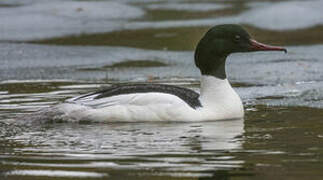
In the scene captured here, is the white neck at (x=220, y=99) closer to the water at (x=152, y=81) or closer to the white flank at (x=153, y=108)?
the white flank at (x=153, y=108)

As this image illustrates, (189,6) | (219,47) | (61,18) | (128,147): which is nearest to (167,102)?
(219,47)

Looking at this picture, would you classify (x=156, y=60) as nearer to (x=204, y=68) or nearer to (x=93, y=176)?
(x=204, y=68)

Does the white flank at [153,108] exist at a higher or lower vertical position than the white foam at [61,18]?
higher

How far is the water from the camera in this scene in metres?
7.32

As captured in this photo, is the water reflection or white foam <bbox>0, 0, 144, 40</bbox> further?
white foam <bbox>0, 0, 144, 40</bbox>

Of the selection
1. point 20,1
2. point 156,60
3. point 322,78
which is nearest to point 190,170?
point 322,78

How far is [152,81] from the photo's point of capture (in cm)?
1287

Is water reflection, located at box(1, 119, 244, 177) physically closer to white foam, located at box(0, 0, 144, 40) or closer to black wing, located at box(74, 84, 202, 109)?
black wing, located at box(74, 84, 202, 109)

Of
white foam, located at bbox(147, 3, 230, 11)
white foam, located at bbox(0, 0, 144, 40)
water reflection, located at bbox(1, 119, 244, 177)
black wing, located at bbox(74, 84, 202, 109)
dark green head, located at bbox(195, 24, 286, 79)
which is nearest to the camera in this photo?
water reflection, located at bbox(1, 119, 244, 177)

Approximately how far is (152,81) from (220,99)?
2969mm

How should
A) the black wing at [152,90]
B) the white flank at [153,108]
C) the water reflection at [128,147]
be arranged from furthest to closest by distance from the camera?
the black wing at [152,90] → the white flank at [153,108] → the water reflection at [128,147]

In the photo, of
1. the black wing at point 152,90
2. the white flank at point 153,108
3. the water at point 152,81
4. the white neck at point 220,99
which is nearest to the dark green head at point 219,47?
the white neck at point 220,99

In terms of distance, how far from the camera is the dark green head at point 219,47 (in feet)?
33.7

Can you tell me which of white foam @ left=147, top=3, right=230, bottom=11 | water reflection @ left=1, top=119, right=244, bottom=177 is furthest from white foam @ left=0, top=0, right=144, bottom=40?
water reflection @ left=1, top=119, right=244, bottom=177
